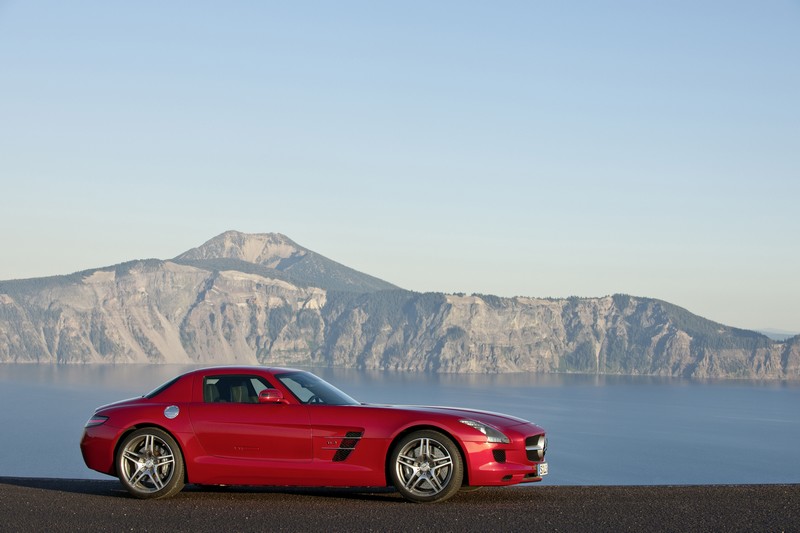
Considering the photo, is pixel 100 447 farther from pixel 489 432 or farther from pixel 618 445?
pixel 618 445

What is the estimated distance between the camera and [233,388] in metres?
11.0

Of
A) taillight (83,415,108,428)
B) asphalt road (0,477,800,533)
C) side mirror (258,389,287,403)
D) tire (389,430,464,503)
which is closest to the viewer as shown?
asphalt road (0,477,800,533)

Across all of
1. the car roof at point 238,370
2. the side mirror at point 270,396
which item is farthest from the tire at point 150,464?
the side mirror at point 270,396

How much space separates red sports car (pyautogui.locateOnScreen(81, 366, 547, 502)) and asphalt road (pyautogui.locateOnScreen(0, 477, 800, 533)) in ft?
0.84

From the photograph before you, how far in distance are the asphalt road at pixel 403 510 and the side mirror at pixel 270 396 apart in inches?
41.4

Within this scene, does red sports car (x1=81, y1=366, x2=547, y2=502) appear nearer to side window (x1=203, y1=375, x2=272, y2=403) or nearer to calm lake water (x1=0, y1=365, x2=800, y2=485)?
side window (x1=203, y1=375, x2=272, y2=403)

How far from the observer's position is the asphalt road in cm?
850

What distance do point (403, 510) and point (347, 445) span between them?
45.8 inches

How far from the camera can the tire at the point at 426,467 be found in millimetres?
10023

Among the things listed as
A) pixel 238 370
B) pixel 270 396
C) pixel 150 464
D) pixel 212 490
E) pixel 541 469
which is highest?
pixel 238 370

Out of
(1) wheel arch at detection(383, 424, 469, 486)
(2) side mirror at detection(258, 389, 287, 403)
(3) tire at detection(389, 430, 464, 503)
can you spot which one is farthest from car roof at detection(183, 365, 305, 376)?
(3) tire at detection(389, 430, 464, 503)

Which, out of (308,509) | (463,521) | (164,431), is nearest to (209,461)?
(164,431)

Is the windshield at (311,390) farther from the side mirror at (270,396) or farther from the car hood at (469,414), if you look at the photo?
Result: the car hood at (469,414)

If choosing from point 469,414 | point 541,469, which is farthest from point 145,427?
point 541,469
